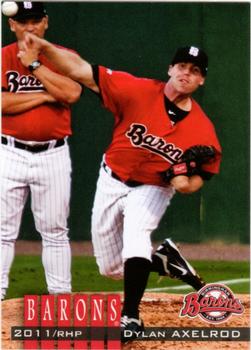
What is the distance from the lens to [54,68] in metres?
5.77

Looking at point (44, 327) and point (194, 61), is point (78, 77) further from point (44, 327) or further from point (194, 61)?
point (44, 327)

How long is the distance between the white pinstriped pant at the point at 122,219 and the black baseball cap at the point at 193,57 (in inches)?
26.3

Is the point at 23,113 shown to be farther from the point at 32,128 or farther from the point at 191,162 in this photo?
the point at 191,162

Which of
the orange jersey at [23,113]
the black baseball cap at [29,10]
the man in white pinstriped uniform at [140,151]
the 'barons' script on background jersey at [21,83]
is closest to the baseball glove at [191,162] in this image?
the man in white pinstriped uniform at [140,151]

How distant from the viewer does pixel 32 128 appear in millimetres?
5828

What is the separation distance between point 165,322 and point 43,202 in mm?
912

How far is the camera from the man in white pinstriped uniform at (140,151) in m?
5.71

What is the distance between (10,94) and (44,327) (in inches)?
48.8

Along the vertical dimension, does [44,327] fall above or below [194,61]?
below

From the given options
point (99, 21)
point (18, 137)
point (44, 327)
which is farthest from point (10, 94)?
point (44, 327)

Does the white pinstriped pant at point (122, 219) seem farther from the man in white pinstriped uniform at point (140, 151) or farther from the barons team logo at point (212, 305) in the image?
the barons team logo at point (212, 305)

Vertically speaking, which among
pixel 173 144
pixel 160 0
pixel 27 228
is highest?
pixel 160 0

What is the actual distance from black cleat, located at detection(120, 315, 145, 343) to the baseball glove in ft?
2.47

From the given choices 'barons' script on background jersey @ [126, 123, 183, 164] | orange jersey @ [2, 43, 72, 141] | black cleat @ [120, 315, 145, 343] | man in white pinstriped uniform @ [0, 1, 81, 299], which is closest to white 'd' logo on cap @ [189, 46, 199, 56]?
'barons' script on background jersey @ [126, 123, 183, 164]
